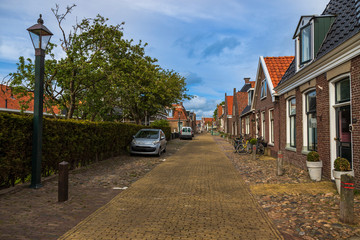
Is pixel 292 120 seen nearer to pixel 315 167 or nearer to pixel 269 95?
pixel 269 95

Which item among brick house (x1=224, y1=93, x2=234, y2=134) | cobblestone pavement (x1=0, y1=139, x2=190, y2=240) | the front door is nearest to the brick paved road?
cobblestone pavement (x1=0, y1=139, x2=190, y2=240)

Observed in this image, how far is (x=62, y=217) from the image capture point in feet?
14.9

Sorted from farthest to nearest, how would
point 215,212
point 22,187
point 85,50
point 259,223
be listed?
1. point 85,50
2. point 22,187
3. point 215,212
4. point 259,223

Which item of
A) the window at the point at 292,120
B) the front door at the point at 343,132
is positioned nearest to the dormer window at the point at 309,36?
the window at the point at 292,120

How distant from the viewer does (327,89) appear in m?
7.87

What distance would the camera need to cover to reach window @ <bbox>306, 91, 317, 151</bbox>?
29.8 feet

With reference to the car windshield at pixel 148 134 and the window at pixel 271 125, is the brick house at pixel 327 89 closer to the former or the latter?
the window at pixel 271 125

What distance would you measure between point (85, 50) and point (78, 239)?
1215cm

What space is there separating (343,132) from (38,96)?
8.46 meters

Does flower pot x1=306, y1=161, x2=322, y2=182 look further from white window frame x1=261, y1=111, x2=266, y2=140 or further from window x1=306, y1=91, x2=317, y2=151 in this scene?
white window frame x1=261, y1=111, x2=266, y2=140

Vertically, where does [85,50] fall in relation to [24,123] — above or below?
above

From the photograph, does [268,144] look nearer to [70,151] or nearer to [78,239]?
[70,151]

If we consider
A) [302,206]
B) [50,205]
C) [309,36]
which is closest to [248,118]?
[309,36]

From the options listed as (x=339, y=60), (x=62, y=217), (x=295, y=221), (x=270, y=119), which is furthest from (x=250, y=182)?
(x=270, y=119)
